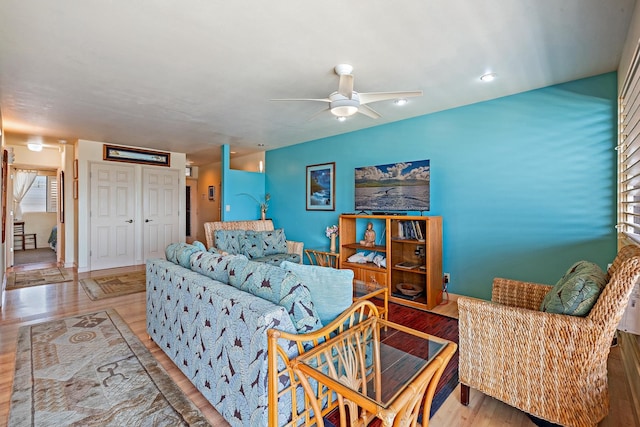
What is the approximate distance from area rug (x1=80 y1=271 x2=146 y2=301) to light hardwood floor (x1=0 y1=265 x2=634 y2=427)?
134 mm

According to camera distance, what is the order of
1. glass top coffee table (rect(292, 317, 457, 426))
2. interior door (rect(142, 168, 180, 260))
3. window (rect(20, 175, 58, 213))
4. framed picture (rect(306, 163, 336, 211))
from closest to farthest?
1. glass top coffee table (rect(292, 317, 457, 426))
2. framed picture (rect(306, 163, 336, 211))
3. interior door (rect(142, 168, 180, 260))
4. window (rect(20, 175, 58, 213))

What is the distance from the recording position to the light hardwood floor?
1.62 metres

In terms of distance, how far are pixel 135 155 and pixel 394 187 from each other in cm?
523

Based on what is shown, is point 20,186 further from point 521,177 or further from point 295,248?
point 521,177

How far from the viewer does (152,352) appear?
2334 millimetres

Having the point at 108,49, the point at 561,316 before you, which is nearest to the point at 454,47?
the point at 561,316

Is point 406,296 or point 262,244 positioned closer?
point 406,296

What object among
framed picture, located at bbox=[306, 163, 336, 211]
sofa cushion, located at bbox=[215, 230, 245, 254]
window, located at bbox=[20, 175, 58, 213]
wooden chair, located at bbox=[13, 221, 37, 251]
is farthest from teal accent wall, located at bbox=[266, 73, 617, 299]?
wooden chair, located at bbox=[13, 221, 37, 251]

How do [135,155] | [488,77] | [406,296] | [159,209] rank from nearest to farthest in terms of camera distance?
1. [488,77]
2. [406,296]
3. [135,155]
4. [159,209]

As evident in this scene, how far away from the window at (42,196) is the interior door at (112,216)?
11.4 ft

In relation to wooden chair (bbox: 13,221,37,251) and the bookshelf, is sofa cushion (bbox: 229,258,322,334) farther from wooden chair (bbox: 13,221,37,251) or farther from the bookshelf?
wooden chair (bbox: 13,221,37,251)

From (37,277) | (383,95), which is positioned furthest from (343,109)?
(37,277)

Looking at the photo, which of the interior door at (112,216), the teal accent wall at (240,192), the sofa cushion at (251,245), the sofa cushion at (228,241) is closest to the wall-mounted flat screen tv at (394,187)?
the sofa cushion at (251,245)

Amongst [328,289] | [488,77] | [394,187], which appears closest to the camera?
[328,289]
